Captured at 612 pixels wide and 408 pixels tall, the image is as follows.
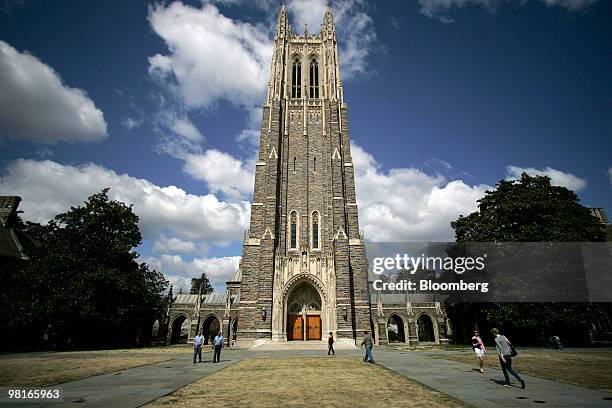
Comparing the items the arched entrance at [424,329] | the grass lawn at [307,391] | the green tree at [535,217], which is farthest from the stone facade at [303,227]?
the arched entrance at [424,329]

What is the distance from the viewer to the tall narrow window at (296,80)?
37719 mm

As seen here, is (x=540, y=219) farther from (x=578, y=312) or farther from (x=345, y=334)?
(x=345, y=334)

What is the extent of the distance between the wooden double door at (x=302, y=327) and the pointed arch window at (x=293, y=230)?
6.01 meters

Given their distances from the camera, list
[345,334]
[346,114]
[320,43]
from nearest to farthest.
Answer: [345,334], [346,114], [320,43]

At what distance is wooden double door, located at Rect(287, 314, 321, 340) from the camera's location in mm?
27797

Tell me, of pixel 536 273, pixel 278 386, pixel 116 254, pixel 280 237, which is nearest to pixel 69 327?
pixel 116 254

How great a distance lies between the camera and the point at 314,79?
3847 cm

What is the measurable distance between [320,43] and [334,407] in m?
41.0

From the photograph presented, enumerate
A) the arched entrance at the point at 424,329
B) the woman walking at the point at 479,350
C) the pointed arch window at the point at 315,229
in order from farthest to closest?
the arched entrance at the point at 424,329 → the pointed arch window at the point at 315,229 → the woman walking at the point at 479,350

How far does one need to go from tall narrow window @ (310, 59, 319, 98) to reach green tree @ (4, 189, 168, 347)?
22895 mm

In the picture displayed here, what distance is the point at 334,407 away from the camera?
6270 mm

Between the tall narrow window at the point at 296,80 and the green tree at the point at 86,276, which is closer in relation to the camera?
the green tree at the point at 86,276

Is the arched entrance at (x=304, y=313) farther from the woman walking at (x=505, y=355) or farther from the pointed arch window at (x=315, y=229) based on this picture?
the woman walking at (x=505, y=355)

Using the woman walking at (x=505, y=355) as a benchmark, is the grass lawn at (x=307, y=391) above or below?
below
